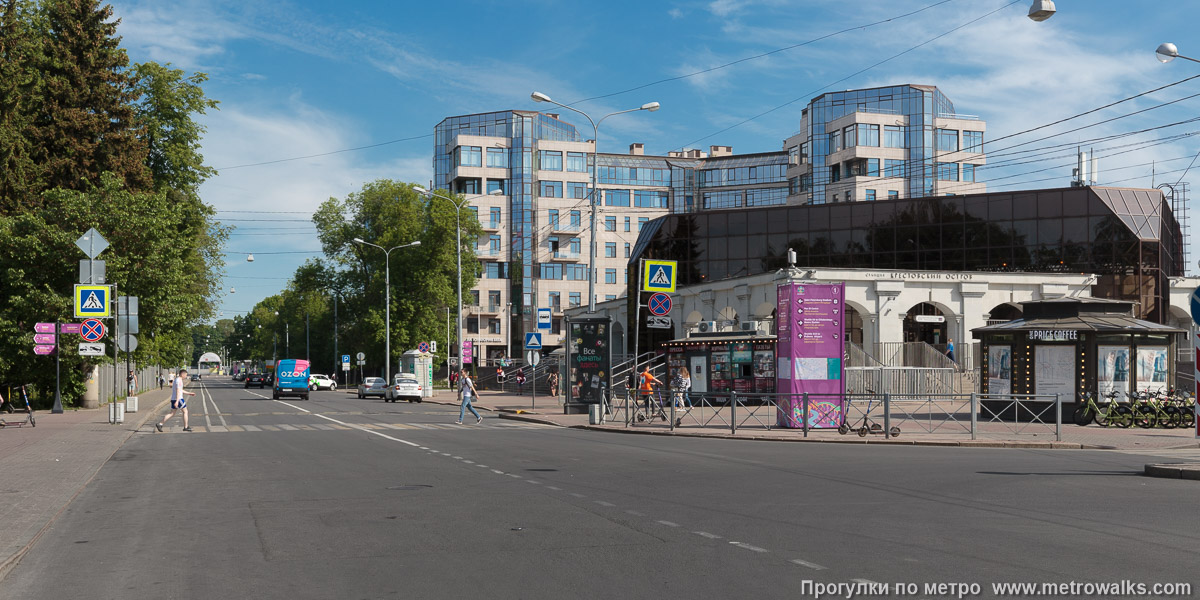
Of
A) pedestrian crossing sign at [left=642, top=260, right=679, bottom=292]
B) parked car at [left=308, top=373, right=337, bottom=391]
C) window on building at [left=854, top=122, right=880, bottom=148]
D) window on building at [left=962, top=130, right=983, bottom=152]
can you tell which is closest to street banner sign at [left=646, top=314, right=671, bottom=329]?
pedestrian crossing sign at [left=642, top=260, right=679, bottom=292]

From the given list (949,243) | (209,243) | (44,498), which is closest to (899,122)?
(949,243)

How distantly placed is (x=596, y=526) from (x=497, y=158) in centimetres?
8917

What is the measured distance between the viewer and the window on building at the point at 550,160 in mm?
98875

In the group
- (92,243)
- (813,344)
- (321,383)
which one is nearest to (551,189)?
(321,383)

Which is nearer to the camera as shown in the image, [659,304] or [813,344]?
[813,344]

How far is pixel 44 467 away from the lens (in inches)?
659

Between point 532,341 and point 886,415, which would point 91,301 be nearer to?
point 532,341

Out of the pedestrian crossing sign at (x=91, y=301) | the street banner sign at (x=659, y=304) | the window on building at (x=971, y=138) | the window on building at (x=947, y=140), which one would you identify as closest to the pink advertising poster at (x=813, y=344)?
the street banner sign at (x=659, y=304)

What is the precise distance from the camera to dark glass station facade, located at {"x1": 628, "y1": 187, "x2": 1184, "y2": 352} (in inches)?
2052

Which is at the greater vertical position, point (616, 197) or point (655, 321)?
point (616, 197)

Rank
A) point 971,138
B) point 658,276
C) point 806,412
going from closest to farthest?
point 806,412, point 658,276, point 971,138

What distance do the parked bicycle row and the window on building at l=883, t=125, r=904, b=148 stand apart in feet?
212

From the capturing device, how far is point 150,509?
11.9 m

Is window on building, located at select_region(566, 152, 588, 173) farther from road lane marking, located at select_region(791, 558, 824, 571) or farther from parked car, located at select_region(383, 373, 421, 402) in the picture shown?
road lane marking, located at select_region(791, 558, 824, 571)
